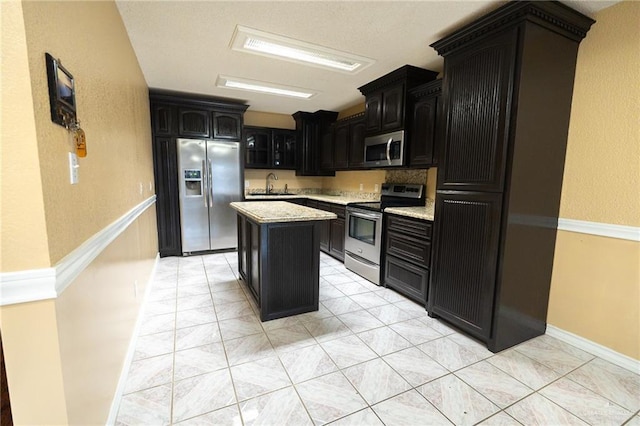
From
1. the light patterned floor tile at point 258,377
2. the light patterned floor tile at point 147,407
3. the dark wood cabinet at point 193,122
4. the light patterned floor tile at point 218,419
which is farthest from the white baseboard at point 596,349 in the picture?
the dark wood cabinet at point 193,122

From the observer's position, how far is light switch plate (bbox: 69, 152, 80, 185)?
3.57 ft

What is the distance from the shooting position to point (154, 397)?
1650mm

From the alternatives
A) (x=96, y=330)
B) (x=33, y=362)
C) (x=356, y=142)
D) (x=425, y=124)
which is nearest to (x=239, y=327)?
(x=96, y=330)

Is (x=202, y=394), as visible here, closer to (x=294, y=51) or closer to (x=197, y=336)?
(x=197, y=336)

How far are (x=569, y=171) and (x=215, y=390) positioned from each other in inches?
118

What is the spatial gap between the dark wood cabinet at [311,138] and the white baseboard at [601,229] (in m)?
3.74

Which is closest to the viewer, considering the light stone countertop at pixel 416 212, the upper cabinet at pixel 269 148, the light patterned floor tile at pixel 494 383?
the light patterned floor tile at pixel 494 383

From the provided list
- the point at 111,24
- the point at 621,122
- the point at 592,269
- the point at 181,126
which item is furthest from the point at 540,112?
the point at 181,126

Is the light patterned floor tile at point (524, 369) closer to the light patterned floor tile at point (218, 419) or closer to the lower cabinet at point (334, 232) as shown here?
the light patterned floor tile at point (218, 419)

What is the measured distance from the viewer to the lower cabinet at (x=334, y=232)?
165 inches

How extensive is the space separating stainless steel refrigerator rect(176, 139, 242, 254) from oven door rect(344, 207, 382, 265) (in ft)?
6.74

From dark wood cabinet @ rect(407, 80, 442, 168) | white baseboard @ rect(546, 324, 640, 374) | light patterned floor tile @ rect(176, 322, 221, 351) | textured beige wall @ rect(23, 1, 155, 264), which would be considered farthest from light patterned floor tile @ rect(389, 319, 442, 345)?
textured beige wall @ rect(23, 1, 155, 264)

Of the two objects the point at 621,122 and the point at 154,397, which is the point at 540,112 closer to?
the point at 621,122

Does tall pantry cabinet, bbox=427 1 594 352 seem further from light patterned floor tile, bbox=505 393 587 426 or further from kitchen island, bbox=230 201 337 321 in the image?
kitchen island, bbox=230 201 337 321
